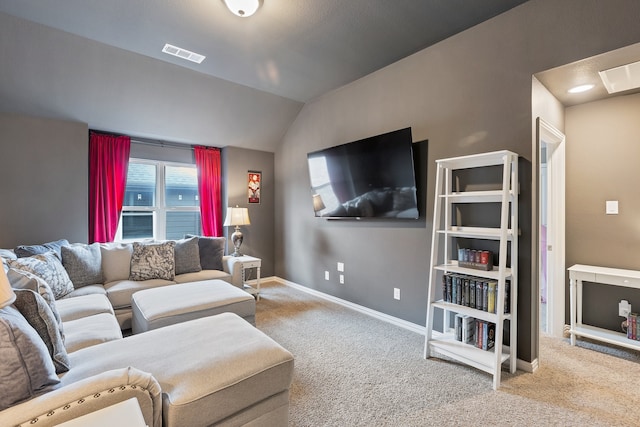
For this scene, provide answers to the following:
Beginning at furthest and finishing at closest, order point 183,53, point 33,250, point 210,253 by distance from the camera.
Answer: point 210,253, point 183,53, point 33,250

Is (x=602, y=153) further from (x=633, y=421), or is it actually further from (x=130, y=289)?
(x=130, y=289)

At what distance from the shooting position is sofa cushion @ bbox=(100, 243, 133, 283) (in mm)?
3184

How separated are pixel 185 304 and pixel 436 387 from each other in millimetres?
1992

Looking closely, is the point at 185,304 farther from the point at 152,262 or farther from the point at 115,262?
the point at 115,262

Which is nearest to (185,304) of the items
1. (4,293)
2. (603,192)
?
(4,293)

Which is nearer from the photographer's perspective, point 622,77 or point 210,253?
point 622,77

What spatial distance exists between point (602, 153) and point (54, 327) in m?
4.26

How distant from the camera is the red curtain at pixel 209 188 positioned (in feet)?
15.2

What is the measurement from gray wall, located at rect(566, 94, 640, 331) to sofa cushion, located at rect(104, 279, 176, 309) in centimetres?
433

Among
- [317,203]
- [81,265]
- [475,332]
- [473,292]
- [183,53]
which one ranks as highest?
[183,53]

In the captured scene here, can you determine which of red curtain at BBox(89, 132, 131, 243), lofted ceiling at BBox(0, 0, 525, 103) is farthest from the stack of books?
red curtain at BBox(89, 132, 131, 243)

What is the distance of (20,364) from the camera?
1011mm

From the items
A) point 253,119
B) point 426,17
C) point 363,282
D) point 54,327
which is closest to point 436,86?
point 426,17

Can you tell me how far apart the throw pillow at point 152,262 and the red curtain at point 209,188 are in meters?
1.24
